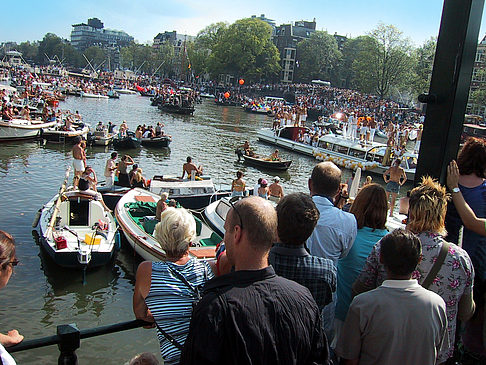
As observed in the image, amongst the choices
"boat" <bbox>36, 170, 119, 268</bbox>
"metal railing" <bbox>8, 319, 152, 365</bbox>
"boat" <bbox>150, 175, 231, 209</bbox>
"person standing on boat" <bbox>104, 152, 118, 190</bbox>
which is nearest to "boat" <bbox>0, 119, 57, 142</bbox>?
"person standing on boat" <bbox>104, 152, 118, 190</bbox>

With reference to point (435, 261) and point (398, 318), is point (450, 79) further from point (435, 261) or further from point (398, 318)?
point (398, 318)

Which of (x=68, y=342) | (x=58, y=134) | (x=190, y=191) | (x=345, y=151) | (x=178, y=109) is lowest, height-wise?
(x=190, y=191)

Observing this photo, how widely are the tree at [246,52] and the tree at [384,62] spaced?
2541 centimetres

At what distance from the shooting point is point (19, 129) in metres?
25.8

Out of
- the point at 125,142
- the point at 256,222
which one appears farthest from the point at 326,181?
the point at 125,142

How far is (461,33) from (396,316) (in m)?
1.72

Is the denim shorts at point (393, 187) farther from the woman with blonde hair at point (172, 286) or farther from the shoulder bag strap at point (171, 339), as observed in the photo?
the shoulder bag strap at point (171, 339)

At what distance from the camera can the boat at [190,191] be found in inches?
595

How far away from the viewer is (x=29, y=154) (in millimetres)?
23266

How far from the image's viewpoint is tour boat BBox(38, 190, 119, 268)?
9477mm

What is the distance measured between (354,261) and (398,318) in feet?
2.75

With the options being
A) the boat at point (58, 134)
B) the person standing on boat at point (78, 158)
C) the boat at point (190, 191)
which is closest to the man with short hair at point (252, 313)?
the boat at point (190, 191)

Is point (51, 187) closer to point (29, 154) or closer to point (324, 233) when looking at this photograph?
point (29, 154)

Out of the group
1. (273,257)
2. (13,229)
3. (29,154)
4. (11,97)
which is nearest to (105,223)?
(13,229)
